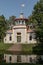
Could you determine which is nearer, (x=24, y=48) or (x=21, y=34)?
(x=24, y=48)

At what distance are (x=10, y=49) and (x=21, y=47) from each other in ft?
6.90

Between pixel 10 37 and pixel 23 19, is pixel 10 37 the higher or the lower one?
the lower one

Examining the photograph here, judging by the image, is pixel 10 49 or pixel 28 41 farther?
pixel 28 41

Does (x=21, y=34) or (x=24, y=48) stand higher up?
(x=21, y=34)

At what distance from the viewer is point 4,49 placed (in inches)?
1432

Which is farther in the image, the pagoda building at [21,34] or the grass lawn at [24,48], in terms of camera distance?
the pagoda building at [21,34]

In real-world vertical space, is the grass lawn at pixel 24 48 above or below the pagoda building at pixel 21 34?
below

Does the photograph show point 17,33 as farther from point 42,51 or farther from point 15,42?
point 42,51

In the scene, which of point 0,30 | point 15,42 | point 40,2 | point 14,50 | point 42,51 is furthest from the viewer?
point 0,30

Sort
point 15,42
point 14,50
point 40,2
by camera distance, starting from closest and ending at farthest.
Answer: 1. point 14,50
2. point 40,2
3. point 15,42

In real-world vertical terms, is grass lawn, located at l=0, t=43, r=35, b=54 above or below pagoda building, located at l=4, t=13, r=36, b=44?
below

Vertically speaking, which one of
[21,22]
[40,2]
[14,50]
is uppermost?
[40,2]

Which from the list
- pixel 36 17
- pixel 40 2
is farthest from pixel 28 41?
pixel 40 2

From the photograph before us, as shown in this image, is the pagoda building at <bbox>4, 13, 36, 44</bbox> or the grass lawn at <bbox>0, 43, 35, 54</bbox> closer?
the grass lawn at <bbox>0, 43, 35, 54</bbox>
